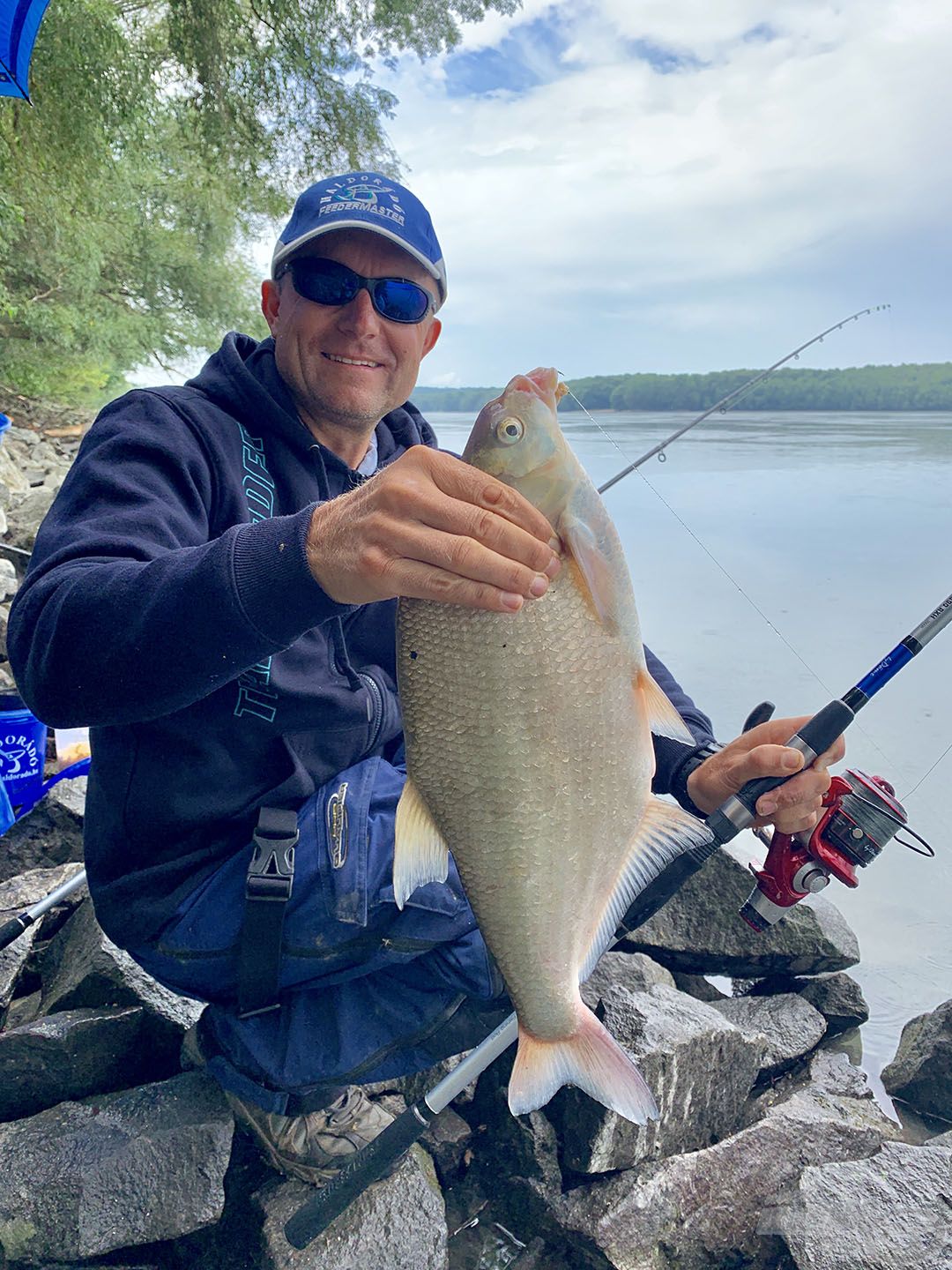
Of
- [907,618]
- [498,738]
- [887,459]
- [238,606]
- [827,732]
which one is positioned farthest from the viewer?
[887,459]

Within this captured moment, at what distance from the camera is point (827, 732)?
7.18 ft

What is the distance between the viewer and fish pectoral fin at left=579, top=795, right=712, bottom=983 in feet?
5.71

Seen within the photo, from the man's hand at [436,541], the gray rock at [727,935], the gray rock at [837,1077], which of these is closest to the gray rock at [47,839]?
the gray rock at [727,935]

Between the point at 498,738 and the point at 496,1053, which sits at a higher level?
the point at 498,738

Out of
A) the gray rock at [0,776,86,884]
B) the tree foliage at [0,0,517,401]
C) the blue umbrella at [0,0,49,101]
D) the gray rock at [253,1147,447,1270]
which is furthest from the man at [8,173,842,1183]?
the tree foliage at [0,0,517,401]

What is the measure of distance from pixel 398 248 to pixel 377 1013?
223 centimetres

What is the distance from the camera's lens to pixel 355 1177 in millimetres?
2104

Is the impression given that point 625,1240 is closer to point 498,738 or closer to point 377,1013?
point 377,1013

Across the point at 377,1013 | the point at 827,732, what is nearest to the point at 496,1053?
the point at 377,1013

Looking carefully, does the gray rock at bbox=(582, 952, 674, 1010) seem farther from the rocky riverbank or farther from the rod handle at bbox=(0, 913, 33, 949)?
the rod handle at bbox=(0, 913, 33, 949)

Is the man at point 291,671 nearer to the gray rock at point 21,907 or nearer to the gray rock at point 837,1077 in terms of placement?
the gray rock at point 21,907

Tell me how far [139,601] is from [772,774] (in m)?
1.58

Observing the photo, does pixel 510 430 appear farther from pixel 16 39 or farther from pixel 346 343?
pixel 16 39

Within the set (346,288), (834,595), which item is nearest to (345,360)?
(346,288)
